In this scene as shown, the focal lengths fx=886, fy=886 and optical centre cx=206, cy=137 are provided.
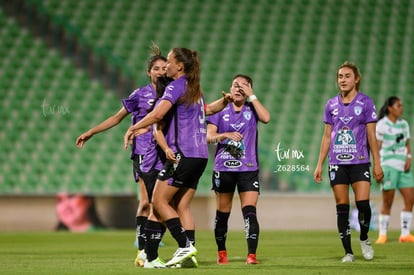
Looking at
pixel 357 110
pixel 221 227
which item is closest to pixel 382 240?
pixel 357 110

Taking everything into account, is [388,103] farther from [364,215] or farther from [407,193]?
[364,215]

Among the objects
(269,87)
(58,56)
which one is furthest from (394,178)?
(58,56)

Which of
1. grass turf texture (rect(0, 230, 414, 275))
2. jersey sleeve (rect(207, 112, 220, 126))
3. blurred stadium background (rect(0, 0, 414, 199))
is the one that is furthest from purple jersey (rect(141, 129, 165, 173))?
Answer: blurred stadium background (rect(0, 0, 414, 199))

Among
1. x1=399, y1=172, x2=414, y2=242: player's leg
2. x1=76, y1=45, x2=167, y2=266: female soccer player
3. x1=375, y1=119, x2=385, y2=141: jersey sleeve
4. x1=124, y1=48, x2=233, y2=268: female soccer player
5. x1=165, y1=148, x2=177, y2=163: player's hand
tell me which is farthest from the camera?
x1=375, y1=119, x2=385, y2=141: jersey sleeve

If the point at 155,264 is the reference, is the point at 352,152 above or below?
above

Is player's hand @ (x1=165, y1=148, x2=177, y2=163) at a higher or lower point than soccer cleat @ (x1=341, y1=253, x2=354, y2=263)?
higher

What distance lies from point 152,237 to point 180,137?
970mm

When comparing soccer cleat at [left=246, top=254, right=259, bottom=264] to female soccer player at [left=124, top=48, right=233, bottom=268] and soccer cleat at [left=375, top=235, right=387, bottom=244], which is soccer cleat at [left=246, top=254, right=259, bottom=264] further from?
soccer cleat at [left=375, top=235, right=387, bottom=244]

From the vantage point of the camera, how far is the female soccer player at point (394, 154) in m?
13.8

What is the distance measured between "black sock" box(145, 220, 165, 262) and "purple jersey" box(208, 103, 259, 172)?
1335 millimetres

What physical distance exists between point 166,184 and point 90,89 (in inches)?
532

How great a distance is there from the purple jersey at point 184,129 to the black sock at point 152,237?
74cm

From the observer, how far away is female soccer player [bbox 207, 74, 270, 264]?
9.20m

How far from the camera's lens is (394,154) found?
14031mm
